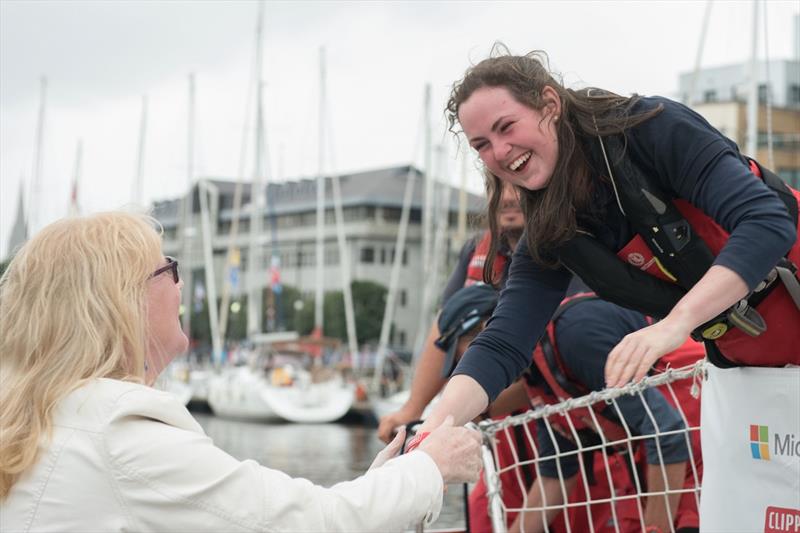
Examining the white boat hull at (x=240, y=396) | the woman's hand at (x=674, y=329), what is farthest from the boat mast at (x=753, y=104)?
the white boat hull at (x=240, y=396)

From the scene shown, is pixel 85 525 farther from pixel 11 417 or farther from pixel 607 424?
pixel 607 424

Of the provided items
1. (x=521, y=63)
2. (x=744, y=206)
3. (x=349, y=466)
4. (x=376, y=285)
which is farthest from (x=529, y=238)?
(x=376, y=285)

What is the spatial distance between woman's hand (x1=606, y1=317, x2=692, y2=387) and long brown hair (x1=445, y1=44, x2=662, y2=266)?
22.2 inches

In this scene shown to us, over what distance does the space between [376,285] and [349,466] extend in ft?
161

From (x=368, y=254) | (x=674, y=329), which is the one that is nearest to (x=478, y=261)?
(x=674, y=329)

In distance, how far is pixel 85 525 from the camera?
1725mm

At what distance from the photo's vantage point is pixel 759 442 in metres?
2.70

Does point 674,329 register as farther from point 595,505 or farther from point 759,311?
point 595,505

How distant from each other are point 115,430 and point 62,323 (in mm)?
237

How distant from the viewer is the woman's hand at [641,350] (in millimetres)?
2109

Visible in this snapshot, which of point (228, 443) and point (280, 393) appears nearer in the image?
point (228, 443)

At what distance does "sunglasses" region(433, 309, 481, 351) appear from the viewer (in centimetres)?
430

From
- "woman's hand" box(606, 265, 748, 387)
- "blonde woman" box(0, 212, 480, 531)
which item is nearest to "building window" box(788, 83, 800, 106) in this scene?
"woman's hand" box(606, 265, 748, 387)

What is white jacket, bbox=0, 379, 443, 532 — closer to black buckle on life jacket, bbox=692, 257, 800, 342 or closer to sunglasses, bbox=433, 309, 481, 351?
black buckle on life jacket, bbox=692, 257, 800, 342
